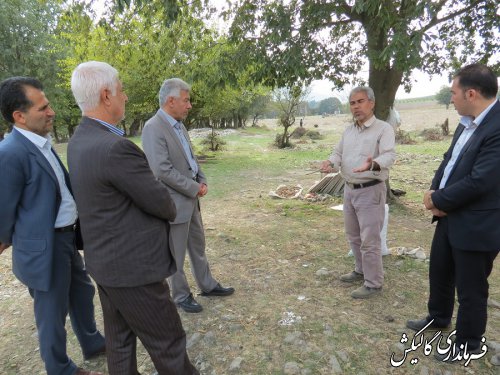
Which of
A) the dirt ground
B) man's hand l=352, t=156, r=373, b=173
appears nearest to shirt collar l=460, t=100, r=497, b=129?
man's hand l=352, t=156, r=373, b=173

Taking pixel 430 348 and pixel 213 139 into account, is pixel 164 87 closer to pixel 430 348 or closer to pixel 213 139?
pixel 430 348

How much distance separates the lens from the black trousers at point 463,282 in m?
2.50

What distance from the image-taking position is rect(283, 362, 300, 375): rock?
2.62 metres

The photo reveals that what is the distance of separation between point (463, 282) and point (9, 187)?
3072mm

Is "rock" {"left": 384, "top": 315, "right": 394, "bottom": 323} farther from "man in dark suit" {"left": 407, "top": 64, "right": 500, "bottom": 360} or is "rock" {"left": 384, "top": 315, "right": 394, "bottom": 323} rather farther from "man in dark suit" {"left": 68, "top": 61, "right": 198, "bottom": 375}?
"man in dark suit" {"left": 68, "top": 61, "right": 198, "bottom": 375}

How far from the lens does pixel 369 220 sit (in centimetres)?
351

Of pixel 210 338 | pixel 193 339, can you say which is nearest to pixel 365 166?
pixel 210 338

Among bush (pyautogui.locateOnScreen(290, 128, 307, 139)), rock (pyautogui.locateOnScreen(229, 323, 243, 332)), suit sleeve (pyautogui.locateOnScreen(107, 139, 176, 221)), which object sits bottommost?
rock (pyautogui.locateOnScreen(229, 323, 243, 332))

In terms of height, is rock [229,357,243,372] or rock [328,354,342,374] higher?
rock [328,354,342,374]

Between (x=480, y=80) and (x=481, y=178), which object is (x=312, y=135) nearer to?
(x=480, y=80)

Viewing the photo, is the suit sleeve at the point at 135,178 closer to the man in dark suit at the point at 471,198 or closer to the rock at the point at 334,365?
the rock at the point at 334,365

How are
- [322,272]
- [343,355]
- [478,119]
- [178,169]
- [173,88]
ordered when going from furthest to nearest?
[322,272] < [178,169] < [173,88] < [343,355] < [478,119]

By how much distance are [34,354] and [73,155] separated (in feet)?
6.84

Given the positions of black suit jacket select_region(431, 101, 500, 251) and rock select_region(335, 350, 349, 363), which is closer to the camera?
black suit jacket select_region(431, 101, 500, 251)
